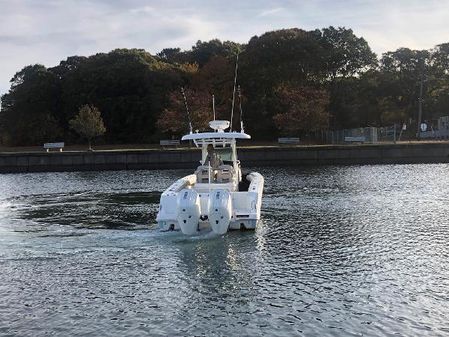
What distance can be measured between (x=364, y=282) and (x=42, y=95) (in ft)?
257

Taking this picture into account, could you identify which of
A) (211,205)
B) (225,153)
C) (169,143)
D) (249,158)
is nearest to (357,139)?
(249,158)

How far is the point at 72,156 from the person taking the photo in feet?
185

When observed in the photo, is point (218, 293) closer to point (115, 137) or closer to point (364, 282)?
point (364, 282)

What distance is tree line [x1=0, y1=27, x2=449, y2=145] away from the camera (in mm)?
67688

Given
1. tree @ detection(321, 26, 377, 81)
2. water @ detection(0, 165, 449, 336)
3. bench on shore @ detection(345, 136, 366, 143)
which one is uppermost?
Answer: tree @ detection(321, 26, 377, 81)

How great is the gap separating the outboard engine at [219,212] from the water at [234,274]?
390 mm

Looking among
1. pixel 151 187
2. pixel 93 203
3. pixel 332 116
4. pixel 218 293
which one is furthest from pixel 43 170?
pixel 218 293

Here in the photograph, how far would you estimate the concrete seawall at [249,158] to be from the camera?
177 feet

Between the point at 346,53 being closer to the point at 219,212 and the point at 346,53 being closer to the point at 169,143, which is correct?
the point at 169,143

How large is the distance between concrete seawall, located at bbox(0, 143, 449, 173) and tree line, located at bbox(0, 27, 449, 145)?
10420mm

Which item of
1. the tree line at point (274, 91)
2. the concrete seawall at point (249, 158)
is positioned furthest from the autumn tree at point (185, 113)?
the concrete seawall at point (249, 158)

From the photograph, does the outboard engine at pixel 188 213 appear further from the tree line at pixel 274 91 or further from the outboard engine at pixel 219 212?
the tree line at pixel 274 91

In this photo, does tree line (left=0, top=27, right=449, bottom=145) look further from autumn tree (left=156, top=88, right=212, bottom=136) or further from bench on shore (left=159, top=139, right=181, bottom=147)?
bench on shore (left=159, top=139, right=181, bottom=147)

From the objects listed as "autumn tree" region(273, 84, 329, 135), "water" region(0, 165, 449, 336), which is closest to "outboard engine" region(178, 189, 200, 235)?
"water" region(0, 165, 449, 336)
